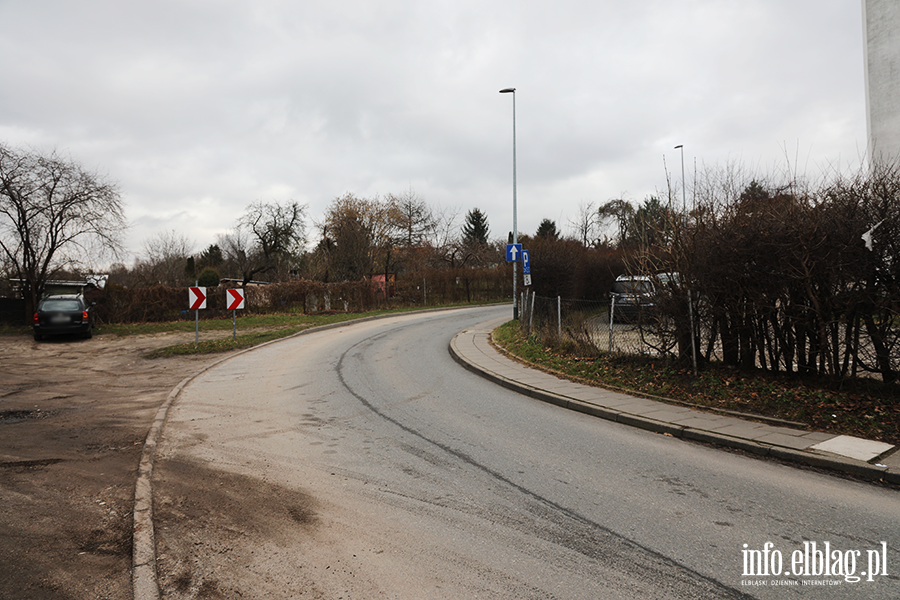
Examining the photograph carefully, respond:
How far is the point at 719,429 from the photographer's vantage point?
6668 millimetres

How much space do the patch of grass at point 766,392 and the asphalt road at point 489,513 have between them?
158 centimetres

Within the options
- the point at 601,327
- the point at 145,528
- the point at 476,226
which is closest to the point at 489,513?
the point at 145,528

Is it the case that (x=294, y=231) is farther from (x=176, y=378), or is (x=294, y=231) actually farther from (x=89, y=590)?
(x=89, y=590)

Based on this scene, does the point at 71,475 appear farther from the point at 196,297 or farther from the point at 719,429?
the point at 196,297

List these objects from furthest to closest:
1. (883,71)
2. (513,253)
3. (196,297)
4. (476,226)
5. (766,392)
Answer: (476,226), (513,253), (883,71), (196,297), (766,392)

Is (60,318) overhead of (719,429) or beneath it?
overhead

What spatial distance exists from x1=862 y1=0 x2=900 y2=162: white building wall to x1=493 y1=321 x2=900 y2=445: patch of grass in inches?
627

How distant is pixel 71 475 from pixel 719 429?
763 cm

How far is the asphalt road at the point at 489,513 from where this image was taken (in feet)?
11.0

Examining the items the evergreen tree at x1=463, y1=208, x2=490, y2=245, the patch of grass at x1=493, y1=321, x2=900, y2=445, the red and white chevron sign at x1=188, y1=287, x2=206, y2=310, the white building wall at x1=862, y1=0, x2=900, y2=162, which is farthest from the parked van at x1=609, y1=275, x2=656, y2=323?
the evergreen tree at x1=463, y1=208, x2=490, y2=245

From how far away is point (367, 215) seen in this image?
174 feet

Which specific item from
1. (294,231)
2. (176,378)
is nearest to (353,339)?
(176,378)

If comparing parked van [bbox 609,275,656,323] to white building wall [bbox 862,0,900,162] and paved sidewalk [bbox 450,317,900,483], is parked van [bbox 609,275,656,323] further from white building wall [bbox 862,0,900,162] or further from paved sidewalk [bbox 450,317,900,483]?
white building wall [bbox 862,0,900,162]

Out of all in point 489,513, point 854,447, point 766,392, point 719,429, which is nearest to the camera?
point 489,513
